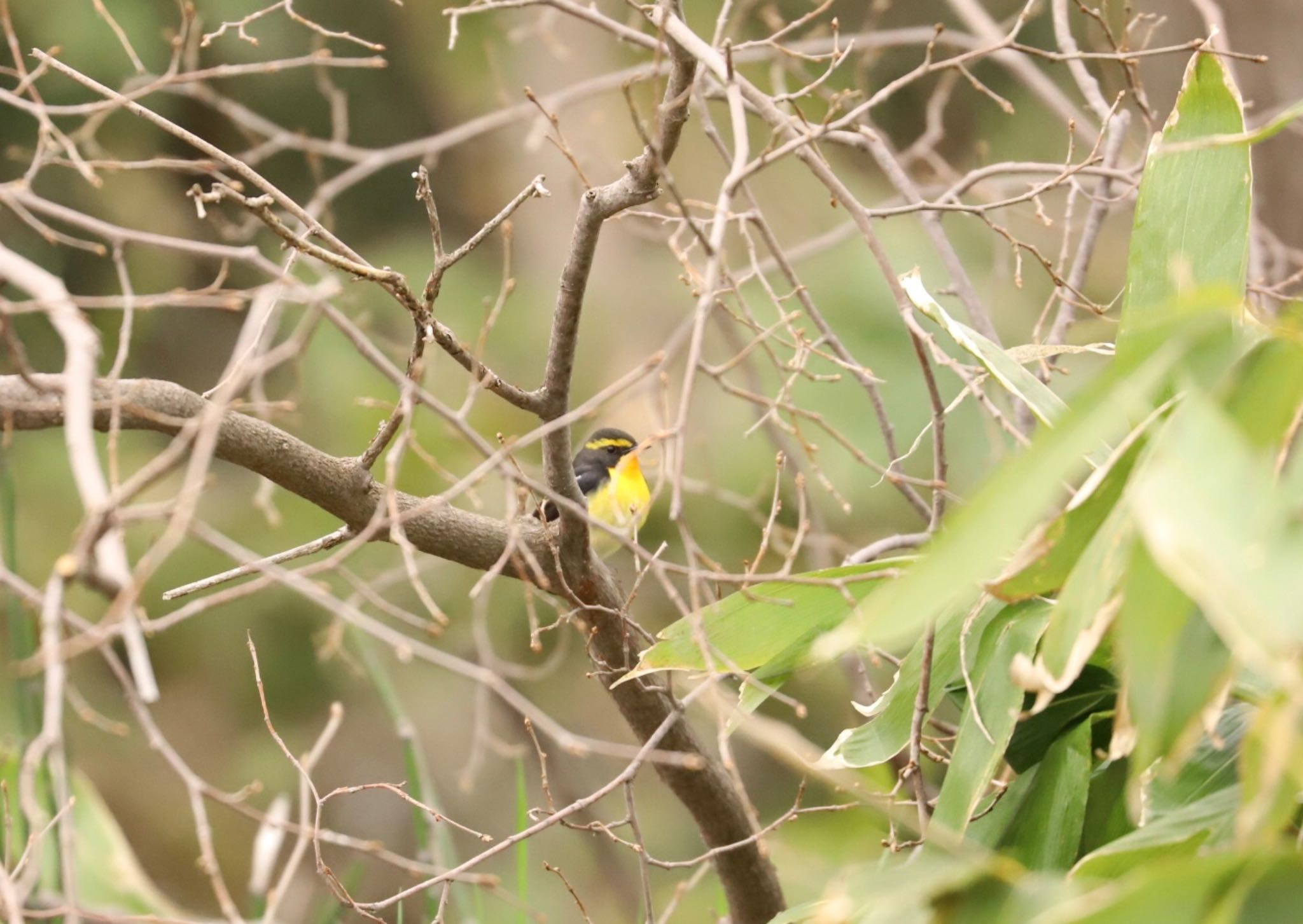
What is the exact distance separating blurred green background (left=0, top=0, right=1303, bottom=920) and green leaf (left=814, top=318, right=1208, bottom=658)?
3.37 metres

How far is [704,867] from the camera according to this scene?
1702 mm

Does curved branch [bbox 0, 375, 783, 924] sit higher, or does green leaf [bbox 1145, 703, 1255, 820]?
curved branch [bbox 0, 375, 783, 924]

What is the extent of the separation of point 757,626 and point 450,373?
12.8 ft

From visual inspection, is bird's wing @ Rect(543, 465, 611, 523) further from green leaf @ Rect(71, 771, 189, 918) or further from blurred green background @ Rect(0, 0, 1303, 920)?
green leaf @ Rect(71, 771, 189, 918)

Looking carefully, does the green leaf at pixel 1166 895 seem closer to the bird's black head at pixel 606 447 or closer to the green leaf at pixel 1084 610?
the green leaf at pixel 1084 610

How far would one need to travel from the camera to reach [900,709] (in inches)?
58.6

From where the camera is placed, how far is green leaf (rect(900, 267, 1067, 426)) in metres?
1.41

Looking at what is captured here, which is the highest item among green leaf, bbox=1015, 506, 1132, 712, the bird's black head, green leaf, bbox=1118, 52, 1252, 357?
the bird's black head

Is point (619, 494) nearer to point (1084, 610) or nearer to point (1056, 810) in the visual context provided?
point (1056, 810)

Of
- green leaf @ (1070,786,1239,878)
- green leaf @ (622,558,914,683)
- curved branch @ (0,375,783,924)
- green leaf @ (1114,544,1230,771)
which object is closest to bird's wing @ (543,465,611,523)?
curved branch @ (0,375,783,924)

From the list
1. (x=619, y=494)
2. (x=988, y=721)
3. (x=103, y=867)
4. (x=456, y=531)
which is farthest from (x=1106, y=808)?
(x=619, y=494)

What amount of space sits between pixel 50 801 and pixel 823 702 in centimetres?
432

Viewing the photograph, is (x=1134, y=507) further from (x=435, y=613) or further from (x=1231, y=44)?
(x=1231, y=44)

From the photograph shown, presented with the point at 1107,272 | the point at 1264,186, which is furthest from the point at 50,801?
the point at 1107,272
